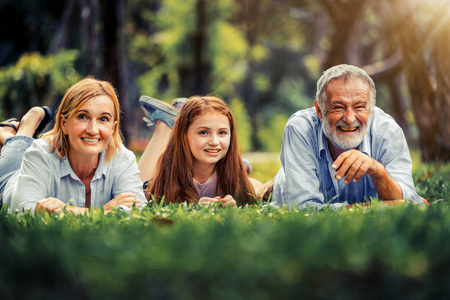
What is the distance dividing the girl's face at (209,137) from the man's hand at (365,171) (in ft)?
4.49

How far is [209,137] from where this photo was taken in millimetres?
4945

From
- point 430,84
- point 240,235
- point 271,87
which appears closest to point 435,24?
point 430,84

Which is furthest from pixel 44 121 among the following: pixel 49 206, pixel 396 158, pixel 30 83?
pixel 30 83

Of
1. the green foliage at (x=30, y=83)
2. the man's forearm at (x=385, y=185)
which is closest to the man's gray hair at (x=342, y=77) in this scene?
the man's forearm at (x=385, y=185)

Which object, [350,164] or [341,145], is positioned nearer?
[350,164]

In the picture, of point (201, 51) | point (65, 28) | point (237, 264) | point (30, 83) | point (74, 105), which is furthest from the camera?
point (201, 51)

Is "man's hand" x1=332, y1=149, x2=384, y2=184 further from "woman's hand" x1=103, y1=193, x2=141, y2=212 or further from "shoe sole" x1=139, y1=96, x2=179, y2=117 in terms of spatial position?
"shoe sole" x1=139, y1=96, x2=179, y2=117

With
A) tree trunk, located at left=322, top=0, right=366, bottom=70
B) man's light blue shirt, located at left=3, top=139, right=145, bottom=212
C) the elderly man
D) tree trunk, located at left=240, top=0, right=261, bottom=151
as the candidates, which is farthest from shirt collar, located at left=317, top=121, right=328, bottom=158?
tree trunk, located at left=240, top=0, right=261, bottom=151

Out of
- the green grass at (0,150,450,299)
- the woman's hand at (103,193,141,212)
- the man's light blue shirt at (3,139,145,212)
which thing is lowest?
the green grass at (0,150,450,299)

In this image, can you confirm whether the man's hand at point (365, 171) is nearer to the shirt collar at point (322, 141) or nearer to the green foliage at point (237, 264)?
the shirt collar at point (322, 141)

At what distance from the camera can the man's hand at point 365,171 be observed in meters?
3.75

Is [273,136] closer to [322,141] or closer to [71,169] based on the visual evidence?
[322,141]

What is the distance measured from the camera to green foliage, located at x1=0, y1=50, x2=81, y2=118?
13492mm

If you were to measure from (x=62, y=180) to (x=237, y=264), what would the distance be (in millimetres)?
2864
